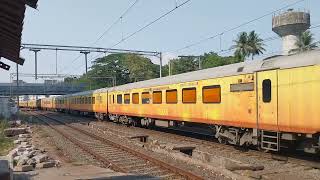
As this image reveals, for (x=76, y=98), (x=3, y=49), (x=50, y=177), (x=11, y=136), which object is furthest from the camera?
(x=76, y=98)

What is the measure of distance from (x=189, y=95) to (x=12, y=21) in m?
11.1

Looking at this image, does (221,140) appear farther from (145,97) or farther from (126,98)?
(126,98)

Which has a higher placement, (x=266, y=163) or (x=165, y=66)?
(x=165, y=66)

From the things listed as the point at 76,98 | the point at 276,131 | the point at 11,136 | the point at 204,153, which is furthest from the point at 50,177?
the point at 76,98

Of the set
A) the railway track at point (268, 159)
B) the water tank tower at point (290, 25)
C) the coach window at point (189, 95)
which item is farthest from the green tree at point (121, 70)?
the railway track at point (268, 159)

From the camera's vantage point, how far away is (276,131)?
13.4 meters

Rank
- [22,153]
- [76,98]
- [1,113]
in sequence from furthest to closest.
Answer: [76,98] → [1,113] → [22,153]

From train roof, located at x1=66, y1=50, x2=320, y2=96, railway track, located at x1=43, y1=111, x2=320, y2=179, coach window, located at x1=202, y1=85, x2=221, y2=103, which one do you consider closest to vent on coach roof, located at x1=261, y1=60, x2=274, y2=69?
train roof, located at x1=66, y1=50, x2=320, y2=96

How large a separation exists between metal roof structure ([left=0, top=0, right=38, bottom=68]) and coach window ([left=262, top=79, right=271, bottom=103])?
715 centimetres

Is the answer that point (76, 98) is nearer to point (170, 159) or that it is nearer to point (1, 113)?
point (1, 113)

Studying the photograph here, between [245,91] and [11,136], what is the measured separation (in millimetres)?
15774

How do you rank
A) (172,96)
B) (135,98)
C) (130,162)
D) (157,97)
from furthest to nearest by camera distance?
(135,98) → (157,97) → (172,96) → (130,162)

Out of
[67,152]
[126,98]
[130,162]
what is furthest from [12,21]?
[126,98]

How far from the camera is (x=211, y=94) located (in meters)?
17.4
